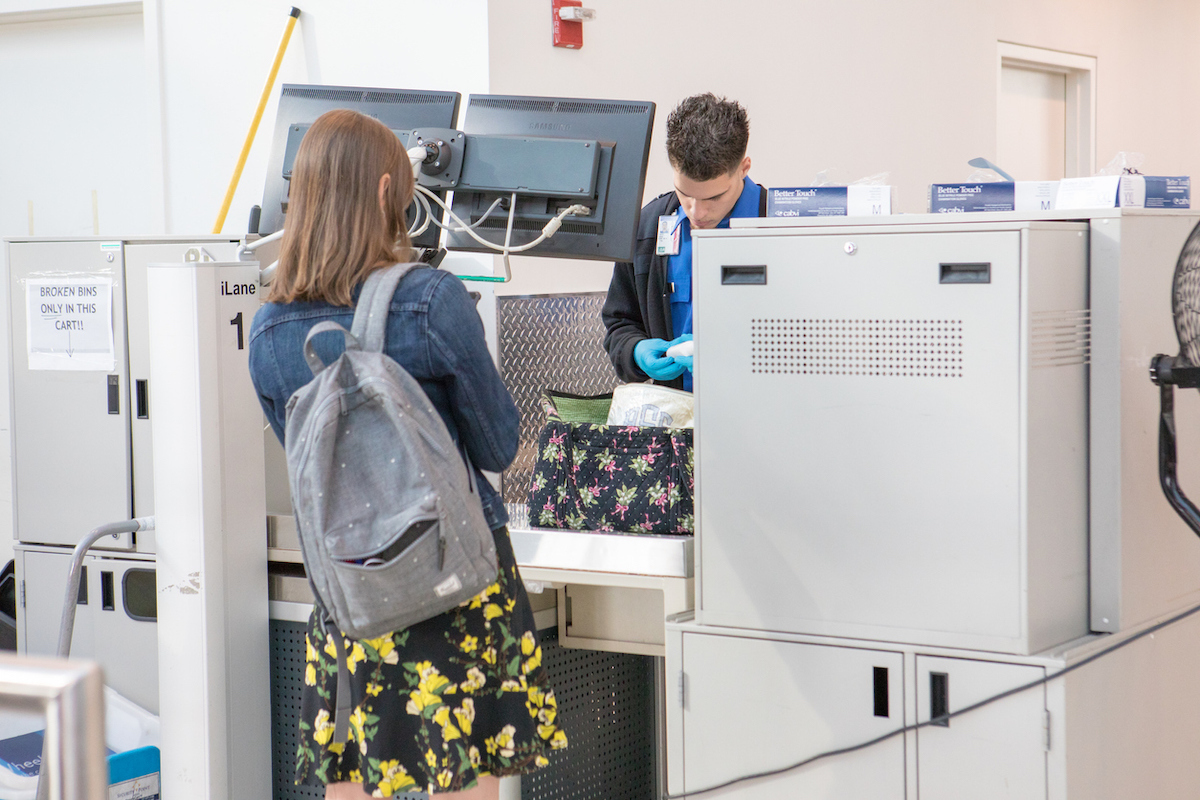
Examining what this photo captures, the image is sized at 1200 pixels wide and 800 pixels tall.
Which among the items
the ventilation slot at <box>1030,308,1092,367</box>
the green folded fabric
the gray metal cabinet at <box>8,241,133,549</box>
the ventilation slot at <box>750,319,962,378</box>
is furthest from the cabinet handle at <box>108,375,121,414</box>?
the ventilation slot at <box>1030,308,1092,367</box>

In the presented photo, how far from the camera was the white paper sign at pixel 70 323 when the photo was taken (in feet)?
9.12

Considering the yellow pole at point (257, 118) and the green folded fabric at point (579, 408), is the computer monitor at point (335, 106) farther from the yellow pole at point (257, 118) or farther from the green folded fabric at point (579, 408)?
the yellow pole at point (257, 118)

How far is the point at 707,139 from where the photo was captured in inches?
96.0

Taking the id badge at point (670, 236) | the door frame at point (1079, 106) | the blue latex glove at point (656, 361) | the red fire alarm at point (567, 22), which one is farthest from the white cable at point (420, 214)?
the door frame at point (1079, 106)

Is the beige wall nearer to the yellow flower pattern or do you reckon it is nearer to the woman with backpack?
the woman with backpack

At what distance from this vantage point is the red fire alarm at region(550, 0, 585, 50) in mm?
3367

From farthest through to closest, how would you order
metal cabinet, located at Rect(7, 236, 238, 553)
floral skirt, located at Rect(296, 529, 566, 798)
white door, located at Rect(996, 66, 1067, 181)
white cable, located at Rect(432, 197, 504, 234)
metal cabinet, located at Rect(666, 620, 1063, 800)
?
white door, located at Rect(996, 66, 1067, 181) < metal cabinet, located at Rect(7, 236, 238, 553) < white cable, located at Rect(432, 197, 504, 234) < metal cabinet, located at Rect(666, 620, 1063, 800) < floral skirt, located at Rect(296, 529, 566, 798)

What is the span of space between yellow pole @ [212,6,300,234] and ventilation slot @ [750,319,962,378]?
7.20 ft

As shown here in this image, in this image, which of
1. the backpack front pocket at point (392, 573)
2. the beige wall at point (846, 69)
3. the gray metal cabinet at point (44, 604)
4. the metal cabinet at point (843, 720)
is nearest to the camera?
the backpack front pocket at point (392, 573)

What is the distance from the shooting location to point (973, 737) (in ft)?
5.83

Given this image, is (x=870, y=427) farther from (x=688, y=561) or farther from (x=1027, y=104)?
(x=1027, y=104)

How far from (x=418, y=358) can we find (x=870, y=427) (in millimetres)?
692

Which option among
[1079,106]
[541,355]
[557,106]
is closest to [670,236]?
[557,106]

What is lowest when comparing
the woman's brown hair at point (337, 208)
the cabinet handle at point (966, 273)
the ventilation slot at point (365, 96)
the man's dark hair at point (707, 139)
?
the cabinet handle at point (966, 273)
